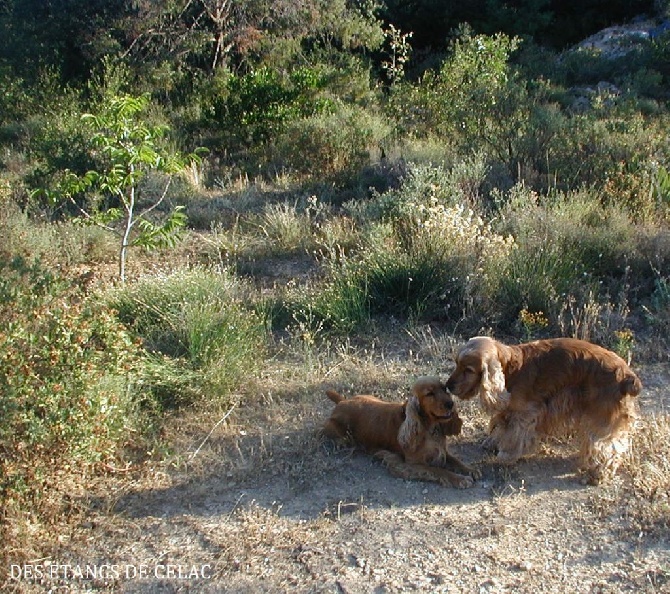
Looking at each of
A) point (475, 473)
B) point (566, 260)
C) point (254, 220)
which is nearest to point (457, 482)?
point (475, 473)

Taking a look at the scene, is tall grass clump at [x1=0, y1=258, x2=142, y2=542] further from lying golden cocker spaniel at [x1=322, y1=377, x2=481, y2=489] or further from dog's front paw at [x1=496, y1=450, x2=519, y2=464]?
dog's front paw at [x1=496, y1=450, x2=519, y2=464]

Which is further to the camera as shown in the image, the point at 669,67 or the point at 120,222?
the point at 669,67

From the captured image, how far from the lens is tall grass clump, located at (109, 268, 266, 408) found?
19.0 ft

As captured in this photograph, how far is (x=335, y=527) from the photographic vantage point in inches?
179

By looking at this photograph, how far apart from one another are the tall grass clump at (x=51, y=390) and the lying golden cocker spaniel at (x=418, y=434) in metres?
1.60

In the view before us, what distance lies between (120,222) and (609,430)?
728 centimetres

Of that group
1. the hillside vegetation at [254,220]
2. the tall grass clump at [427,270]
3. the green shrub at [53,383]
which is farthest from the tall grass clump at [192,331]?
the tall grass clump at [427,270]

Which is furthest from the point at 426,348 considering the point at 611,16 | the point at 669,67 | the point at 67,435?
the point at 611,16

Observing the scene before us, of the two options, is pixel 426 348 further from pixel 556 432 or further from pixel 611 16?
pixel 611 16

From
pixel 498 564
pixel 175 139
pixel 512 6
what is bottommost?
pixel 498 564

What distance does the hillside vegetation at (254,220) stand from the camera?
16.5 feet

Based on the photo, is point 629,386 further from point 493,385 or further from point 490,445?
point 490,445

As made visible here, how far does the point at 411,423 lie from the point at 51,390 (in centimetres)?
211

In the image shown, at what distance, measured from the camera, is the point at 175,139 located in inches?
565
